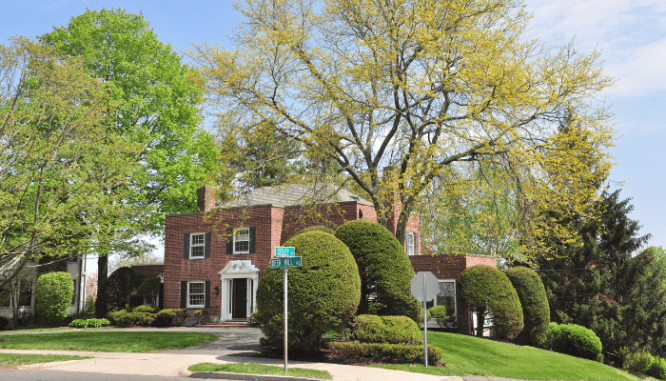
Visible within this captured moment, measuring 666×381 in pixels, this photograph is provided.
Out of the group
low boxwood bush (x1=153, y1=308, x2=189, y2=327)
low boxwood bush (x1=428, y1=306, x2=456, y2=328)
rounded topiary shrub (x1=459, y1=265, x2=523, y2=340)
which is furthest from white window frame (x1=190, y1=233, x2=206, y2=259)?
rounded topiary shrub (x1=459, y1=265, x2=523, y2=340)

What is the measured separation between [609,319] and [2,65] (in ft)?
103

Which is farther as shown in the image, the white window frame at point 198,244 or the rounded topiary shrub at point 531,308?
the white window frame at point 198,244

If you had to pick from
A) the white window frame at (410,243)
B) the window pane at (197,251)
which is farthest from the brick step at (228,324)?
the white window frame at (410,243)

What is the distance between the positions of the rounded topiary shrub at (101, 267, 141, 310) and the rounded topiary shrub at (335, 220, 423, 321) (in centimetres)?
1820

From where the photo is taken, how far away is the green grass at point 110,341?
62.0 feet

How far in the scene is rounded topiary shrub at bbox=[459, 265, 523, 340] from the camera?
2428 centimetres

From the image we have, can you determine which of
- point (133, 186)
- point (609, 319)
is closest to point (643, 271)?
point (609, 319)

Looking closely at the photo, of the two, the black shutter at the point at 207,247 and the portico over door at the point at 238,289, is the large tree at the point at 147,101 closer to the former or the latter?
the black shutter at the point at 207,247

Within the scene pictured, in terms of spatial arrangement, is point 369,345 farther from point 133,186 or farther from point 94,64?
point 94,64

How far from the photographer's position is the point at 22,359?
16.1m

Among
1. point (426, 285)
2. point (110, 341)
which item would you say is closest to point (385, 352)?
point (426, 285)

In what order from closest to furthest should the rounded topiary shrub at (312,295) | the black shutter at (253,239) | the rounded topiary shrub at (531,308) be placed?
the rounded topiary shrub at (312,295) → the rounded topiary shrub at (531,308) → the black shutter at (253,239)

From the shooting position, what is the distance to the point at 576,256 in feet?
106

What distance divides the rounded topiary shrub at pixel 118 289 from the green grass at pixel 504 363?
1807 cm
